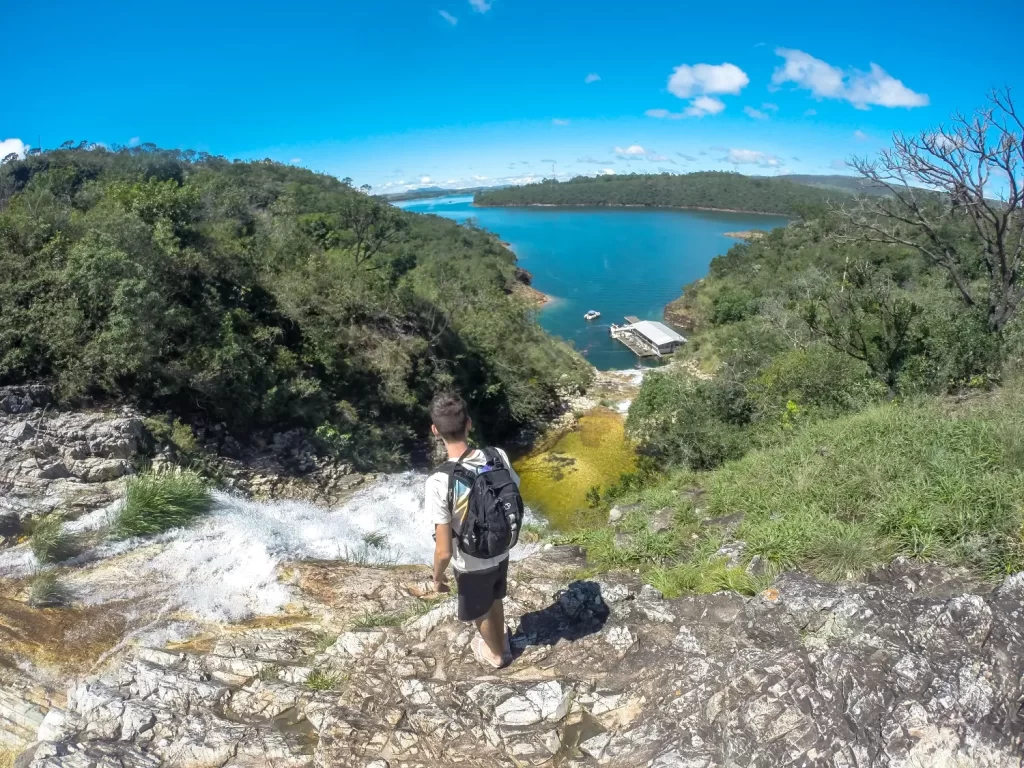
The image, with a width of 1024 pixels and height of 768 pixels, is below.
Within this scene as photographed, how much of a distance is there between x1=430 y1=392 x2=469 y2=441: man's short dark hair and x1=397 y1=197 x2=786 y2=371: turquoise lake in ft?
100

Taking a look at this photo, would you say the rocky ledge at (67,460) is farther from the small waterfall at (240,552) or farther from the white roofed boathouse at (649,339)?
the white roofed boathouse at (649,339)

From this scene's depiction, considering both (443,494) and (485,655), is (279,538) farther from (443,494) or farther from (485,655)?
(443,494)

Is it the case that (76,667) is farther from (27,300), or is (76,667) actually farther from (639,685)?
(27,300)

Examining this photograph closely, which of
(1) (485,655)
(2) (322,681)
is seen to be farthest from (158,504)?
(1) (485,655)

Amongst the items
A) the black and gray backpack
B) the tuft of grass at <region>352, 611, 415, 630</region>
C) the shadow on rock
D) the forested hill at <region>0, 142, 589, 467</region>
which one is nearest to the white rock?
the shadow on rock

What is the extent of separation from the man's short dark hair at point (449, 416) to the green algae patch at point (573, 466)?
846cm

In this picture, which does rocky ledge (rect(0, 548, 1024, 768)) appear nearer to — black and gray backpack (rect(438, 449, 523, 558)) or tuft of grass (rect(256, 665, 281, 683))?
tuft of grass (rect(256, 665, 281, 683))

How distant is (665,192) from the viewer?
405ft

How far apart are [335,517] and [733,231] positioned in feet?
309

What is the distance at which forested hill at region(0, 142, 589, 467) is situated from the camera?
8.93 meters

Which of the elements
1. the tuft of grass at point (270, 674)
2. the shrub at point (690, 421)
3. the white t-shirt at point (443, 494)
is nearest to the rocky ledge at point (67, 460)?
the tuft of grass at point (270, 674)

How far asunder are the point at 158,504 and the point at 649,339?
100 ft

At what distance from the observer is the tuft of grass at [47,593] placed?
5301 millimetres

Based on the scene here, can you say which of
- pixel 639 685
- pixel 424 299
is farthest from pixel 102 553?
pixel 424 299
